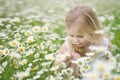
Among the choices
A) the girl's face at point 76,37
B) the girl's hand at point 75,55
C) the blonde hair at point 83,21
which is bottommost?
the girl's hand at point 75,55

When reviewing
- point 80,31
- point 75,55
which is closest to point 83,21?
point 80,31

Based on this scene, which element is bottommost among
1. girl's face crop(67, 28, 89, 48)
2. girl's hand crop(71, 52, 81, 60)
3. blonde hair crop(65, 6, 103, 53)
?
girl's hand crop(71, 52, 81, 60)

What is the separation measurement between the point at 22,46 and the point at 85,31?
33 cm

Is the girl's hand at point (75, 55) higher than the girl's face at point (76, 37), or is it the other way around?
the girl's face at point (76, 37)

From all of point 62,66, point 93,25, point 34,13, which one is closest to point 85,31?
point 93,25

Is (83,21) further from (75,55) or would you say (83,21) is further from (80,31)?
(75,55)

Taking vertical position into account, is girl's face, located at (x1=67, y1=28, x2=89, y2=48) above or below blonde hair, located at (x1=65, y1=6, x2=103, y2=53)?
below

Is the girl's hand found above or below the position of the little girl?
below

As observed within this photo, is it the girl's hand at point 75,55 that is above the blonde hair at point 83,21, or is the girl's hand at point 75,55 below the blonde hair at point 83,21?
below

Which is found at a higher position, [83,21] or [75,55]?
[83,21]

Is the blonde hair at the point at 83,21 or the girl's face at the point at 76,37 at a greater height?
the blonde hair at the point at 83,21

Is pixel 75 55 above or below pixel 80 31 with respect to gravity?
below

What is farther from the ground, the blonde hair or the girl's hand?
the blonde hair

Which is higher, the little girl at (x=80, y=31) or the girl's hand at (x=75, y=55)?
the little girl at (x=80, y=31)
